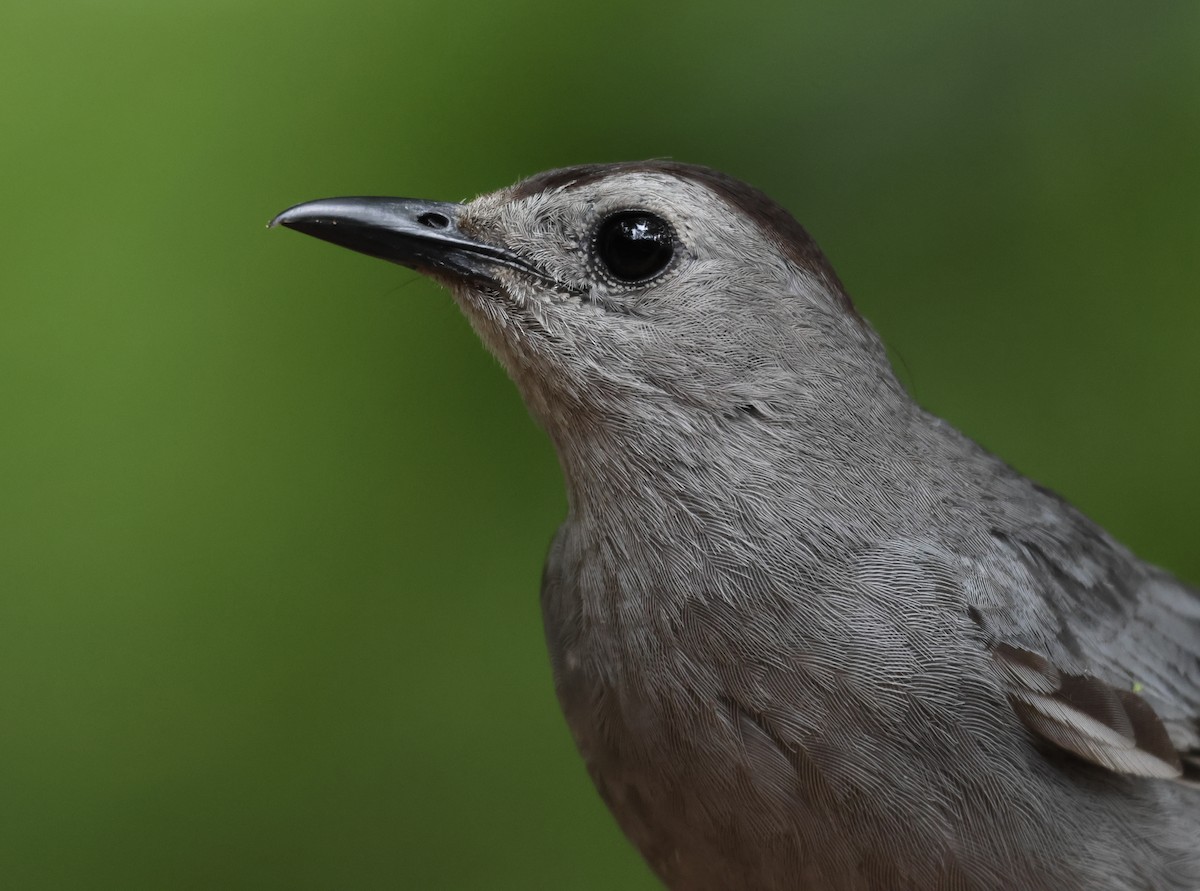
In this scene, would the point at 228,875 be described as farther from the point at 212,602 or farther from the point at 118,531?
the point at 118,531

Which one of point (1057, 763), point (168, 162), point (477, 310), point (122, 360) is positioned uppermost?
point (168, 162)

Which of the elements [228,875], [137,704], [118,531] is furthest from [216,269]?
[228,875]

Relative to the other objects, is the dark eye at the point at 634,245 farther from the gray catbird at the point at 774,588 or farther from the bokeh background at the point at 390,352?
the bokeh background at the point at 390,352

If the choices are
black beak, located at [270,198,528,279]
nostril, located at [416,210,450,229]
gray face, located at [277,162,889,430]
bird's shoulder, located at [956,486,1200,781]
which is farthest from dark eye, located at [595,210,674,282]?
bird's shoulder, located at [956,486,1200,781]

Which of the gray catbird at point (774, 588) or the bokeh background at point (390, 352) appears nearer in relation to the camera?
the gray catbird at point (774, 588)

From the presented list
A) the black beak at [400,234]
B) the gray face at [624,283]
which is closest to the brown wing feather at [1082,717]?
the gray face at [624,283]

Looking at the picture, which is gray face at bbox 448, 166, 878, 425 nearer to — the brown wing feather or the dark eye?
the dark eye
